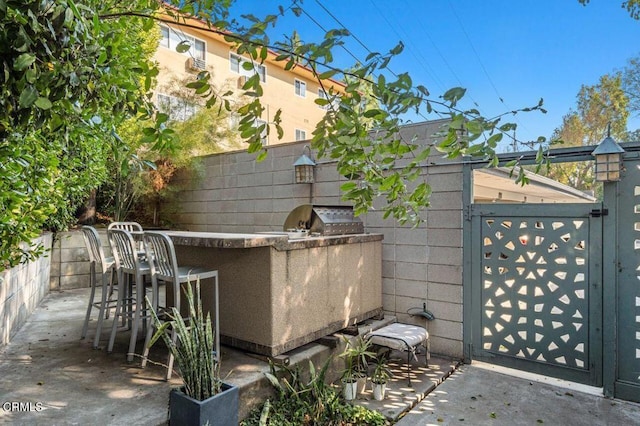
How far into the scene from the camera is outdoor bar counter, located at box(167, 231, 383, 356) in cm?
323

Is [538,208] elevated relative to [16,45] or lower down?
lower down

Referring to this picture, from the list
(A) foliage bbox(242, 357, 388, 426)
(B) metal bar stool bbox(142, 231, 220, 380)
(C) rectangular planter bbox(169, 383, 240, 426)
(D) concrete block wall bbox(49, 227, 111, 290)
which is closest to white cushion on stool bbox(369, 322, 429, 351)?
(A) foliage bbox(242, 357, 388, 426)

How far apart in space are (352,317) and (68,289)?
513cm

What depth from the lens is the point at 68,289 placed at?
6.51 m

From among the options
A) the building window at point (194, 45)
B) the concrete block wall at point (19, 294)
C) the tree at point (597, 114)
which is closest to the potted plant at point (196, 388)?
the concrete block wall at point (19, 294)

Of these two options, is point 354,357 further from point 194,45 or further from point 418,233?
point 194,45

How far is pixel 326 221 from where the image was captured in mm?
4168

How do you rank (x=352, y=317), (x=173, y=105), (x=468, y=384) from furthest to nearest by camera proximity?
(x=173, y=105) → (x=352, y=317) → (x=468, y=384)

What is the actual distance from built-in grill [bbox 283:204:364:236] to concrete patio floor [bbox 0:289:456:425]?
1206mm

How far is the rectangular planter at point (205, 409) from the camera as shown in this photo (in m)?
2.11

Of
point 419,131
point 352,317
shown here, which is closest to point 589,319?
point 352,317

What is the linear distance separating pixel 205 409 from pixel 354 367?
202cm

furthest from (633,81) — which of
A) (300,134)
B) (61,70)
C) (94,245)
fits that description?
(61,70)

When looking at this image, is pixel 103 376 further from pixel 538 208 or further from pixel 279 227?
pixel 538 208
